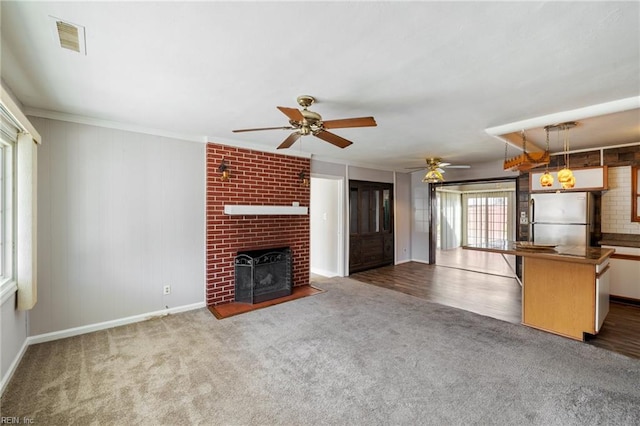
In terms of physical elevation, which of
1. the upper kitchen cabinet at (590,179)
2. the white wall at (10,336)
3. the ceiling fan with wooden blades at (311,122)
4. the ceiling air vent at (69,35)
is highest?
the ceiling air vent at (69,35)

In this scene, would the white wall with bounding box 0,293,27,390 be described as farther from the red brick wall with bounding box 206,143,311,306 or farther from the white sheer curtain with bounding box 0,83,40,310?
the red brick wall with bounding box 206,143,311,306

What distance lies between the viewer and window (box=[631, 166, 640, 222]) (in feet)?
13.2

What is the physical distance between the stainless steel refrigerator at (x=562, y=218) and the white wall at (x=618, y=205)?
25 cm

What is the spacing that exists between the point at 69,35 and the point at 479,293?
5.46 meters

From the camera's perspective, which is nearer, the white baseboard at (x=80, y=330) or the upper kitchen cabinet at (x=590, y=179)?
the white baseboard at (x=80, y=330)

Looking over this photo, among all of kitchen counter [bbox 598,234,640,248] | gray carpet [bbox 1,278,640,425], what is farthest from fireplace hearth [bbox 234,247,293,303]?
kitchen counter [bbox 598,234,640,248]

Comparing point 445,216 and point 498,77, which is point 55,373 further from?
point 445,216

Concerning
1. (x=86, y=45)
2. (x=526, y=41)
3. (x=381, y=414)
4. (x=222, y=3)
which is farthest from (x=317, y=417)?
(x=86, y=45)

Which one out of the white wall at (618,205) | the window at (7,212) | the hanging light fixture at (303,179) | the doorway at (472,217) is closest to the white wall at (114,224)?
the window at (7,212)

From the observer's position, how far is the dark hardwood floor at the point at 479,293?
2.89 meters

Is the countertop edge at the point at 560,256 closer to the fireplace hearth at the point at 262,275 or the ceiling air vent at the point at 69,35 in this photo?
the fireplace hearth at the point at 262,275

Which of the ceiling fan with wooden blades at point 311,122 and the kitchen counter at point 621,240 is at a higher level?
the ceiling fan with wooden blades at point 311,122

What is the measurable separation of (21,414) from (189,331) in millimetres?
1334

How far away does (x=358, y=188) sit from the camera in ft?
19.1
